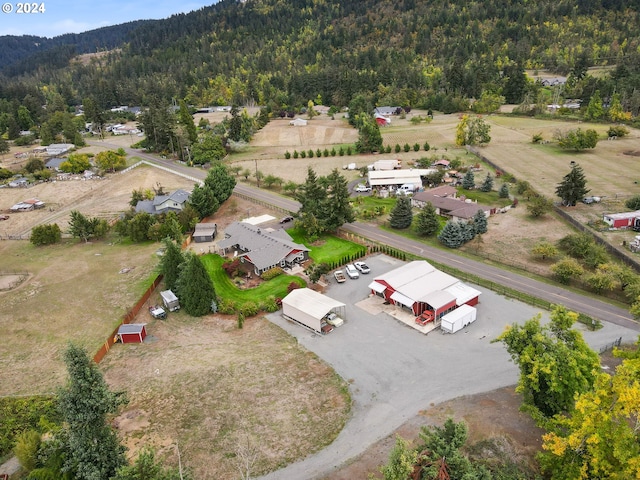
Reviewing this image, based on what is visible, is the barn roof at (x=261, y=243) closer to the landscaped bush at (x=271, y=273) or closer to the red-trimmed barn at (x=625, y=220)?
the landscaped bush at (x=271, y=273)

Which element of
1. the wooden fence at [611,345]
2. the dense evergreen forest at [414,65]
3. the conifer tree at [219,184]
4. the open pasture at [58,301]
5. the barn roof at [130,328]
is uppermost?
the dense evergreen forest at [414,65]

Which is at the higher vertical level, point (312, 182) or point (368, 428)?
point (312, 182)

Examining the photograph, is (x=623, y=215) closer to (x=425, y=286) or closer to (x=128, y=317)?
(x=425, y=286)

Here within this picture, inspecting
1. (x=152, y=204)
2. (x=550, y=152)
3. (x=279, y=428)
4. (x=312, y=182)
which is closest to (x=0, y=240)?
(x=152, y=204)

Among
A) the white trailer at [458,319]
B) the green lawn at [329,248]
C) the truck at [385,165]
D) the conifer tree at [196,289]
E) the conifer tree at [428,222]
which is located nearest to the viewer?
the white trailer at [458,319]

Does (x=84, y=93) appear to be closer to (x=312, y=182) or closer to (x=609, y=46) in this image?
(x=312, y=182)

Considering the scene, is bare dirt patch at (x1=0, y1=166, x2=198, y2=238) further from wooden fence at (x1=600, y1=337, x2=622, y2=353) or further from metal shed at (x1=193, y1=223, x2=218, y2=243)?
wooden fence at (x1=600, y1=337, x2=622, y2=353)

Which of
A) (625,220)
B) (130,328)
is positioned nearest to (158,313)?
(130,328)

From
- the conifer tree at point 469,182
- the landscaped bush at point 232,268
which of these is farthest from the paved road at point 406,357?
the conifer tree at point 469,182
